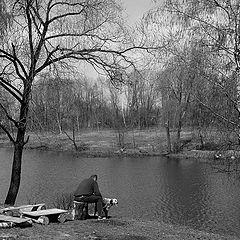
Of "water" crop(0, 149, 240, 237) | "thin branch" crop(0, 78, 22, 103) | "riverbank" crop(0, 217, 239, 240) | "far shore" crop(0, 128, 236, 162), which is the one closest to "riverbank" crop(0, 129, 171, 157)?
"far shore" crop(0, 128, 236, 162)

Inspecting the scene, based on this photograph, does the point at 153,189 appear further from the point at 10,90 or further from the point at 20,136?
the point at 10,90

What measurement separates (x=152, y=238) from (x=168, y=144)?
3023 cm

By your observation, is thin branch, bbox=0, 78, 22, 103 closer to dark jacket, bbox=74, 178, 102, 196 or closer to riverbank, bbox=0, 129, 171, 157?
dark jacket, bbox=74, 178, 102, 196

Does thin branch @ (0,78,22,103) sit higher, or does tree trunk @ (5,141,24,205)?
thin branch @ (0,78,22,103)

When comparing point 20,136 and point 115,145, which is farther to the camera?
point 115,145

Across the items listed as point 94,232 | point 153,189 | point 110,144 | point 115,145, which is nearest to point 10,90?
point 94,232

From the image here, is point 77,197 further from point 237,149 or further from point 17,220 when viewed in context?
point 237,149

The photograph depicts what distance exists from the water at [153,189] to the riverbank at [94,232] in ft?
5.80

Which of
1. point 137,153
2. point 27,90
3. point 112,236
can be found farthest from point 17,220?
point 137,153

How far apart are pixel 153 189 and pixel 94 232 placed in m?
12.0

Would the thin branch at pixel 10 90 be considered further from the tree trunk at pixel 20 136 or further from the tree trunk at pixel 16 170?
the tree trunk at pixel 16 170

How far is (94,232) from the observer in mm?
6703

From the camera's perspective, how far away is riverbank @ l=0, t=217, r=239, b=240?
5.89m

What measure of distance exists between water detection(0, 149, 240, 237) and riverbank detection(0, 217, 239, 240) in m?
1.77
